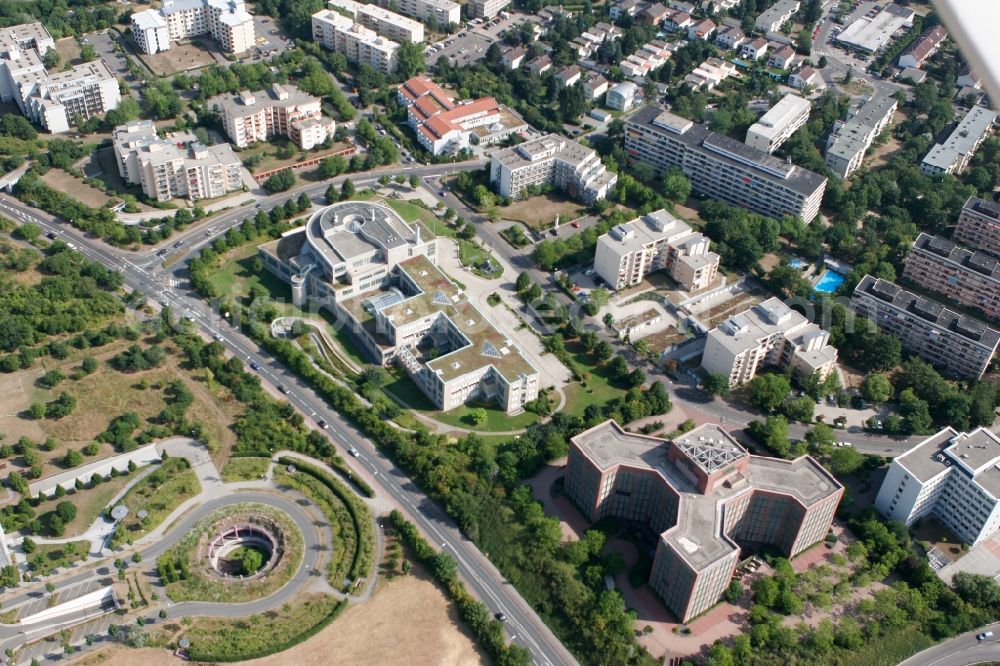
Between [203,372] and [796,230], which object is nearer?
[203,372]

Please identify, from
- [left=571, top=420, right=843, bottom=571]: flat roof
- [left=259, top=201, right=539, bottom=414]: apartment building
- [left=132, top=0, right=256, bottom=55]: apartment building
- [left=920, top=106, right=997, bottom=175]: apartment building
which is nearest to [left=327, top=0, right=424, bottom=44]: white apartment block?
[left=132, top=0, right=256, bottom=55]: apartment building

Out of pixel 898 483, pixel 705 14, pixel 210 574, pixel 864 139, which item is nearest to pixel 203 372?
pixel 210 574

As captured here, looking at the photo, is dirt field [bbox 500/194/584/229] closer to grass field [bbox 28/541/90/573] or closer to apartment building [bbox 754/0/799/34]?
grass field [bbox 28/541/90/573]

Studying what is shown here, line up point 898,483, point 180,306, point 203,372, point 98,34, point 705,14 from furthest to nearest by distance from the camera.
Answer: point 705,14 < point 98,34 < point 180,306 < point 203,372 < point 898,483

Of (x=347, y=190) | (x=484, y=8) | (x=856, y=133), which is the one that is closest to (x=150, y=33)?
(x=347, y=190)

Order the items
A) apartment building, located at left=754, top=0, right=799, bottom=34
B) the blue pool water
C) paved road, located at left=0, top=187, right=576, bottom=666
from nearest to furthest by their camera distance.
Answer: paved road, located at left=0, top=187, right=576, bottom=666 → the blue pool water → apartment building, located at left=754, top=0, right=799, bottom=34

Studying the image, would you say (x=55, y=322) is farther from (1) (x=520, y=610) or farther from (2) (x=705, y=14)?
(2) (x=705, y=14)
